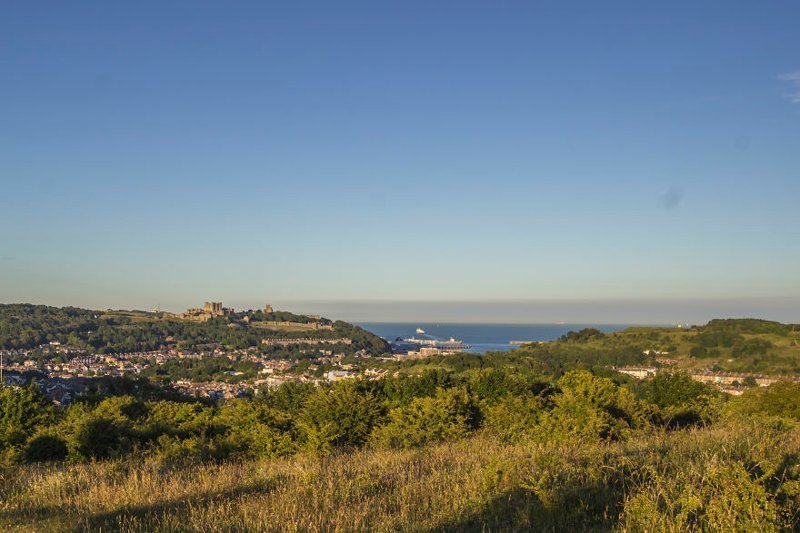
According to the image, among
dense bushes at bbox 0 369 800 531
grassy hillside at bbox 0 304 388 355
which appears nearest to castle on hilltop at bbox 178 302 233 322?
grassy hillside at bbox 0 304 388 355

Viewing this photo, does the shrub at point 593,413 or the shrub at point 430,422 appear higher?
the shrub at point 593,413

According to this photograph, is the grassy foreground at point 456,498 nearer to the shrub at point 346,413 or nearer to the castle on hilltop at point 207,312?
the shrub at point 346,413

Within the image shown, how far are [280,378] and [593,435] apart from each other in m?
63.9

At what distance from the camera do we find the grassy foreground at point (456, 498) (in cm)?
412

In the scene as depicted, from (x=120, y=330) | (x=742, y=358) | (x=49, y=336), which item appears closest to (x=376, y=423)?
(x=742, y=358)

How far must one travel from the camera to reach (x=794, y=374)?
56344 mm

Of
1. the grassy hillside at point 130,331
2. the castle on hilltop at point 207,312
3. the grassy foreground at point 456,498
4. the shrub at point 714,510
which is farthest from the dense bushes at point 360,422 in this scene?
the castle on hilltop at point 207,312

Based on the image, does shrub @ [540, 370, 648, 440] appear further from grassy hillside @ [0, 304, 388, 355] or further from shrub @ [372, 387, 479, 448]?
grassy hillside @ [0, 304, 388, 355]

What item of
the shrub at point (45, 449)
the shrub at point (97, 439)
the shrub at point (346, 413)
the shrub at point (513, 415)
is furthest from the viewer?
the shrub at point (346, 413)

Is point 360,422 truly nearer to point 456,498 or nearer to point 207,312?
point 456,498

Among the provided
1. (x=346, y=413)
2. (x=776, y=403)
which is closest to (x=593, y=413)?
(x=346, y=413)

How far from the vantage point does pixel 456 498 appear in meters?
5.10

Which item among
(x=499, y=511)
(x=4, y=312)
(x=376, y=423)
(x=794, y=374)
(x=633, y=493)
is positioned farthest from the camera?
(x=4, y=312)

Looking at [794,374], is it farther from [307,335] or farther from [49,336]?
[49,336]
